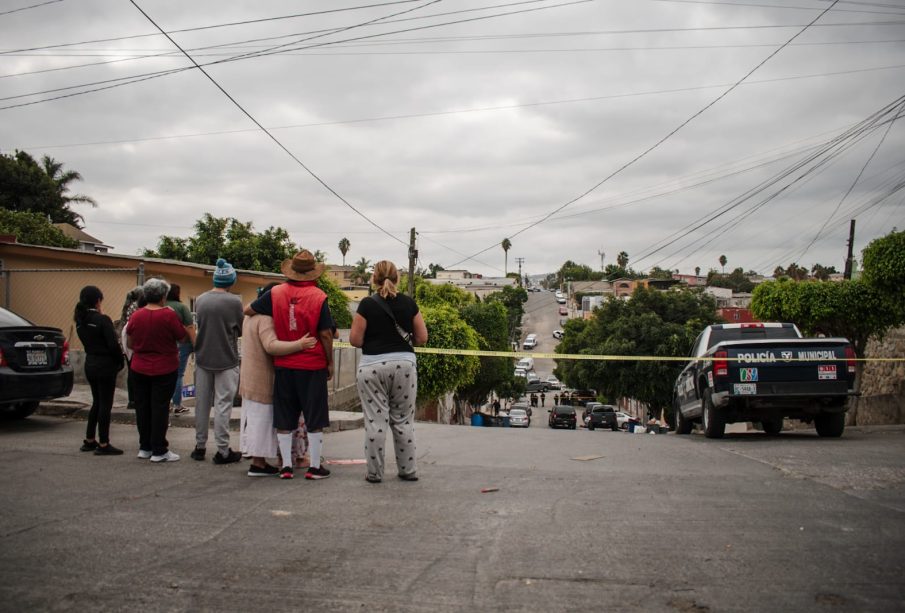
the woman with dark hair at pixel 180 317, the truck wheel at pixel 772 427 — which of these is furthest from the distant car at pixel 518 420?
the woman with dark hair at pixel 180 317

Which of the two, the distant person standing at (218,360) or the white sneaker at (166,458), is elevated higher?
the distant person standing at (218,360)

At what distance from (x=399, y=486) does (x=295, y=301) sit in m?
1.89

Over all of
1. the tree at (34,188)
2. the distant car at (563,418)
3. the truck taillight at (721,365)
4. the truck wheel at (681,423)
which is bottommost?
the distant car at (563,418)

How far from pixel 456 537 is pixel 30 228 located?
41931 mm

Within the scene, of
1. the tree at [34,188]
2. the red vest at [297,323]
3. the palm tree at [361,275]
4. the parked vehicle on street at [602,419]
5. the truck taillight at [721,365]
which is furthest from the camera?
the palm tree at [361,275]

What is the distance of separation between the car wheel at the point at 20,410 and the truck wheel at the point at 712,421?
9.71 meters

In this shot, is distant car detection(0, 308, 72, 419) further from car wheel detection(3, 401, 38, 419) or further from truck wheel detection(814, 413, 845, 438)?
truck wheel detection(814, 413, 845, 438)

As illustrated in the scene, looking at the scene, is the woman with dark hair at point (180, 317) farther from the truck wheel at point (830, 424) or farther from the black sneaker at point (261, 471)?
the truck wheel at point (830, 424)

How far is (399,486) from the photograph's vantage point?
6.14 m

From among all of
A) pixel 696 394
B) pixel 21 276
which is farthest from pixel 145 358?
pixel 21 276

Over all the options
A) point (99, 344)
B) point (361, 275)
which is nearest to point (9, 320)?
point (99, 344)

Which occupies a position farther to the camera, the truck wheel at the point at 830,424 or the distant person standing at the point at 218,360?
the truck wheel at the point at 830,424

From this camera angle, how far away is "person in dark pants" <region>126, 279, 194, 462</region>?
7.05 metres

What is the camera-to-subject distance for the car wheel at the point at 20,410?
9.64 meters
